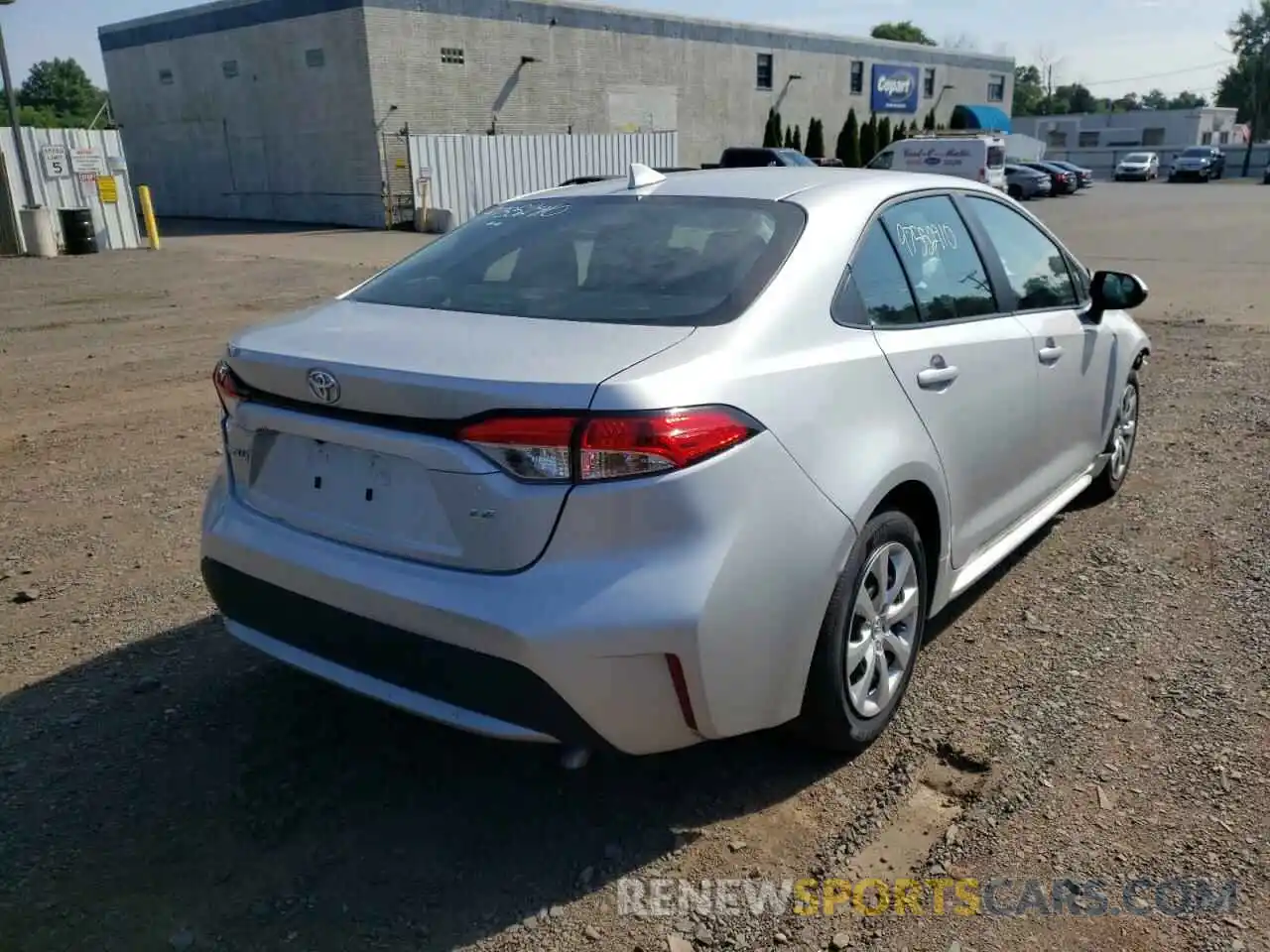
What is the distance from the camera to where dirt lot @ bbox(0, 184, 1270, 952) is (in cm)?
253

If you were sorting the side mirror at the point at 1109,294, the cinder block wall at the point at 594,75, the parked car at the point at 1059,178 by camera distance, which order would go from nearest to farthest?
1. the side mirror at the point at 1109,294
2. the cinder block wall at the point at 594,75
3. the parked car at the point at 1059,178

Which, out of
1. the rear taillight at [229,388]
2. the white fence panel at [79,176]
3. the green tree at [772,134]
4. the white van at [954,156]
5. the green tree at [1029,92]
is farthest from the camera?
the green tree at [1029,92]

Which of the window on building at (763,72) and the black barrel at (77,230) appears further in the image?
the window on building at (763,72)

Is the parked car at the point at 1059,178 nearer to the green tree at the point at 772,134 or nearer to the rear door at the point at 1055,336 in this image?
the green tree at the point at 772,134

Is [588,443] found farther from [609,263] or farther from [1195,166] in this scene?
[1195,166]

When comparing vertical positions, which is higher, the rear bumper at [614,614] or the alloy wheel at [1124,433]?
the rear bumper at [614,614]

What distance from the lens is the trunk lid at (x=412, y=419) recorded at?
2.42 metres

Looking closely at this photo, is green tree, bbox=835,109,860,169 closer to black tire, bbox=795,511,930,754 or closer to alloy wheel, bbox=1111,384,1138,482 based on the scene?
alloy wheel, bbox=1111,384,1138,482

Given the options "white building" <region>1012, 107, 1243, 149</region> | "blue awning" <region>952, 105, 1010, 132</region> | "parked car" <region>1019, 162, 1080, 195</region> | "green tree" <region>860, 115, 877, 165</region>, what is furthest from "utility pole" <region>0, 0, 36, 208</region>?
"white building" <region>1012, 107, 1243, 149</region>

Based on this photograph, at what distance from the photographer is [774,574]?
2582 millimetres

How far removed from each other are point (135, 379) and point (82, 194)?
14459 mm

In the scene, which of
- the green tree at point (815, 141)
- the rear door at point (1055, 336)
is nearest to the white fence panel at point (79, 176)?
the rear door at point (1055, 336)

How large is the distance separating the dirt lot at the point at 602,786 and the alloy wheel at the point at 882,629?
21 cm

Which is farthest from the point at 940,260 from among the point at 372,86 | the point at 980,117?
the point at 980,117
